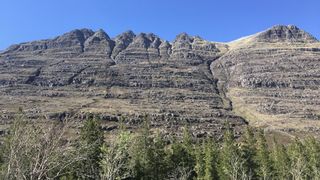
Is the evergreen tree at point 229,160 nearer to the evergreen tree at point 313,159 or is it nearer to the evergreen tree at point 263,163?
the evergreen tree at point 263,163

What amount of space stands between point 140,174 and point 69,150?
224 ft

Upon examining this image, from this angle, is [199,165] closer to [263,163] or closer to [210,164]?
[210,164]

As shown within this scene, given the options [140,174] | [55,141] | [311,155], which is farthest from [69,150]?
[311,155]

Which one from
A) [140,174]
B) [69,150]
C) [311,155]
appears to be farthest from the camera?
[311,155]

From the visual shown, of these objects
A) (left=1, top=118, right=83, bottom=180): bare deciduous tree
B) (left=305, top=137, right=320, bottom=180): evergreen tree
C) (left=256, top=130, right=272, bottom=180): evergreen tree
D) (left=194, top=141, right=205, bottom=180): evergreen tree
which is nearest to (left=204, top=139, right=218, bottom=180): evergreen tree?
(left=194, top=141, right=205, bottom=180): evergreen tree

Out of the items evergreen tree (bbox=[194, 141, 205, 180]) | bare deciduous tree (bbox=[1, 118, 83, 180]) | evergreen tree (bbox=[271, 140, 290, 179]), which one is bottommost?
evergreen tree (bbox=[271, 140, 290, 179])

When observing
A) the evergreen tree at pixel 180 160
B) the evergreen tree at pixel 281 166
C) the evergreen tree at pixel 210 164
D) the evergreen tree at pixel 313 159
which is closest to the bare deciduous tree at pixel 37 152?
the evergreen tree at pixel 210 164

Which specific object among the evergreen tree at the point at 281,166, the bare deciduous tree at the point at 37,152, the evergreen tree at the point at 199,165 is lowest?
the evergreen tree at the point at 281,166

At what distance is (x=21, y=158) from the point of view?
23.3 m

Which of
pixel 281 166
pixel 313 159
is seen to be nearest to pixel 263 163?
pixel 281 166

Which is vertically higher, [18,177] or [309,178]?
[18,177]

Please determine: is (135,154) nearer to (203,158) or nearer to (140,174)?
(140,174)

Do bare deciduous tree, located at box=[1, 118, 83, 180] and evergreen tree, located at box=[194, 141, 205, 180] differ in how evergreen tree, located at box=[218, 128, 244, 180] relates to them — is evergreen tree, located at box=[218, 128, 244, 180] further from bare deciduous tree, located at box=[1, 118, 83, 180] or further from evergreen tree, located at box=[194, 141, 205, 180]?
bare deciduous tree, located at box=[1, 118, 83, 180]

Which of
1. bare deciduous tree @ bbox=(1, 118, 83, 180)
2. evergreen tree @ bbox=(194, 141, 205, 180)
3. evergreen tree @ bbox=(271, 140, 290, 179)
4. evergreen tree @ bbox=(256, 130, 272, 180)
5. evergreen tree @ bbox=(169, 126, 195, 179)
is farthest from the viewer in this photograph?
evergreen tree @ bbox=(271, 140, 290, 179)
